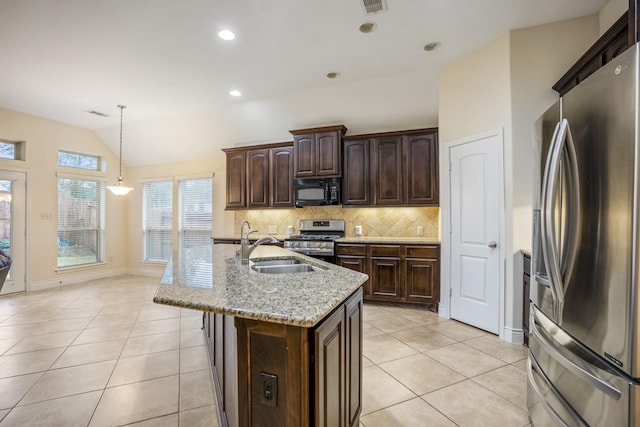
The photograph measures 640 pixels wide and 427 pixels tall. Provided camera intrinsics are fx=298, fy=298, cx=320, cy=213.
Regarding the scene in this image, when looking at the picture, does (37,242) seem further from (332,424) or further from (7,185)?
(332,424)

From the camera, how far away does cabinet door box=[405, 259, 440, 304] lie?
385 cm

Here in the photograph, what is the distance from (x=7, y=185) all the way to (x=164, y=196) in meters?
2.38

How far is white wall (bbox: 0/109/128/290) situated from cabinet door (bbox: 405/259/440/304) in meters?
6.15

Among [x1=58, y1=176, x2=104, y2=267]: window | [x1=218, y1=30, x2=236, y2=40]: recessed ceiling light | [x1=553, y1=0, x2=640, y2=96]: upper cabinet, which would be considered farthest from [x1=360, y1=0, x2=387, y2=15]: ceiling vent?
[x1=58, y1=176, x2=104, y2=267]: window

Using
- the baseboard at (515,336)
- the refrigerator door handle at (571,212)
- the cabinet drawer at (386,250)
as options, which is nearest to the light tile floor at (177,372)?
the baseboard at (515,336)

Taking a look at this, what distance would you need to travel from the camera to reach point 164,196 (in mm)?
6535

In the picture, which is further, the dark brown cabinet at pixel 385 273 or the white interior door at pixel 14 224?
the white interior door at pixel 14 224

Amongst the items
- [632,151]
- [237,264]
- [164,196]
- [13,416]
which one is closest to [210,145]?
[164,196]

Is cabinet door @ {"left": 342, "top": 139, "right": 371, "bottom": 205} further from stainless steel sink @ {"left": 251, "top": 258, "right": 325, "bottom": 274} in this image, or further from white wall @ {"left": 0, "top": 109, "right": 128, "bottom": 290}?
white wall @ {"left": 0, "top": 109, "right": 128, "bottom": 290}

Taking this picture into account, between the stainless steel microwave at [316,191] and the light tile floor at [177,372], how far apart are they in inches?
72.6

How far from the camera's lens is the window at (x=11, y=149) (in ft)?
16.1

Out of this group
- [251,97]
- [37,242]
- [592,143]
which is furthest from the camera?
[37,242]

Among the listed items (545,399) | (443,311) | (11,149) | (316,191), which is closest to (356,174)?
(316,191)

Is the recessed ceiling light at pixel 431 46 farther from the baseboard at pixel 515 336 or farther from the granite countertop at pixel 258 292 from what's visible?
the baseboard at pixel 515 336
